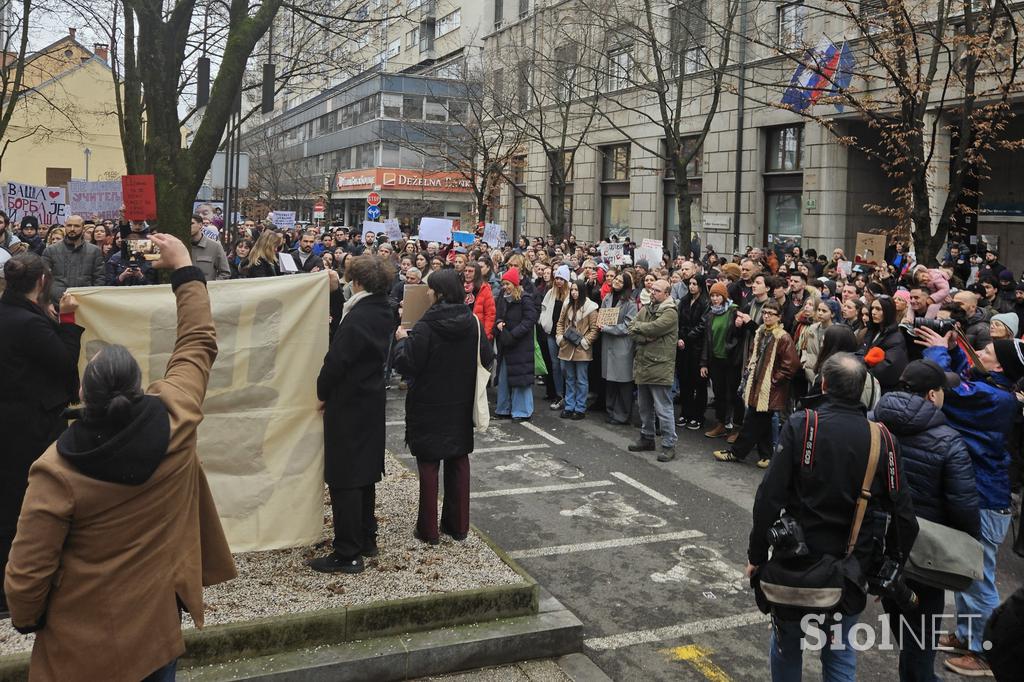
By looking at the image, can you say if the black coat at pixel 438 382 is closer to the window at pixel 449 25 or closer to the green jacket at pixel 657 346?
the green jacket at pixel 657 346

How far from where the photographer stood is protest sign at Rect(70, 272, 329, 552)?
5828 millimetres

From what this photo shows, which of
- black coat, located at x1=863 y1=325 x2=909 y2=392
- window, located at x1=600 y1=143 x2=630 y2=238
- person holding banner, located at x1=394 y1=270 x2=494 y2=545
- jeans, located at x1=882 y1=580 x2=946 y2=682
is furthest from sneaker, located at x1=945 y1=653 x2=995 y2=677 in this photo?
window, located at x1=600 y1=143 x2=630 y2=238

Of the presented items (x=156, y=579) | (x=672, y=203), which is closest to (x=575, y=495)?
(x=156, y=579)

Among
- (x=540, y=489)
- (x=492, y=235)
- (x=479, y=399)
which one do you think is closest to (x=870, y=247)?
(x=492, y=235)

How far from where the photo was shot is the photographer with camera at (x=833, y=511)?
4047mm

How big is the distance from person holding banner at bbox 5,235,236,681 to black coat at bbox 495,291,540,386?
8137mm

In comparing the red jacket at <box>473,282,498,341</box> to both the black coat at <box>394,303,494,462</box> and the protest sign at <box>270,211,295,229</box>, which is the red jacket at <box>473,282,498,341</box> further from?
the protest sign at <box>270,211,295,229</box>

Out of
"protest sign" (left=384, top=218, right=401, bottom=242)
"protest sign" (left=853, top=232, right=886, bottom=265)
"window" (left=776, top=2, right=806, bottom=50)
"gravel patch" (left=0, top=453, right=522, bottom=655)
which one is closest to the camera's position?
"gravel patch" (left=0, top=453, right=522, bottom=655)

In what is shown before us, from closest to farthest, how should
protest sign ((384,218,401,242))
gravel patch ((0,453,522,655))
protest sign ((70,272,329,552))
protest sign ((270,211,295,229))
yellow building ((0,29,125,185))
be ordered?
gravel patch ((0,453,522,655)) → protest sign ((70,272,329,552)) → protest sign ((384,218,401,242)) → protest sign ((270,211,295,229)) → yellow building ((0,29,125,185))

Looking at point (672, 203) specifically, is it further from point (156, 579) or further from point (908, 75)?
point (156, 579)

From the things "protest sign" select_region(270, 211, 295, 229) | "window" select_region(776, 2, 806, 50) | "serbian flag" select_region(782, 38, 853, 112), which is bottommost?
"protest sign" select_region(270, 211, 295, 229)

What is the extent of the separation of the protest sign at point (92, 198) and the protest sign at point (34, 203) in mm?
796

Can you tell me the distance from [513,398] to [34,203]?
44.4 feet

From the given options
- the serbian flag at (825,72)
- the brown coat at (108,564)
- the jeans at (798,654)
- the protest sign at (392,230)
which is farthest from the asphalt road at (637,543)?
the protest sign at (392,230)
